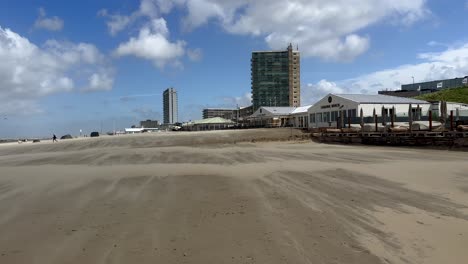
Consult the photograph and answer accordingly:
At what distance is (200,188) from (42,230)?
4.60m

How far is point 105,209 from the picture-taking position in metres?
8.52

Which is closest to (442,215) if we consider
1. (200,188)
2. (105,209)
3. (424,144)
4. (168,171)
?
(200,188)

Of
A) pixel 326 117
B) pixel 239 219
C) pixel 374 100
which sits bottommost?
pixel 239 219

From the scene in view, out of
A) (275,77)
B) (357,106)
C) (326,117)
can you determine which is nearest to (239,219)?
(357,106)

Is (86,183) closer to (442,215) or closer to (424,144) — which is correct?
(442,215)

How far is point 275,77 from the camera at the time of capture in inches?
6191

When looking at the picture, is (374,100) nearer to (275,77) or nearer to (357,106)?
(357,106)

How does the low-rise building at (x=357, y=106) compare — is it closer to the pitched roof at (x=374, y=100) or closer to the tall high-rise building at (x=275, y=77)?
the pitched roof at (x=374, y=100)

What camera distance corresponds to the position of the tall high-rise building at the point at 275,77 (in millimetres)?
155375

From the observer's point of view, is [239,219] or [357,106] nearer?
[239,219]

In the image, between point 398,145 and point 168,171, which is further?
point 398,145

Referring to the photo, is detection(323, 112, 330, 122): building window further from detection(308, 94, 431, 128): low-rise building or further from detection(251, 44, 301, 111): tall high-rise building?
detection(251, 44, 301, 111): tall high-rise building

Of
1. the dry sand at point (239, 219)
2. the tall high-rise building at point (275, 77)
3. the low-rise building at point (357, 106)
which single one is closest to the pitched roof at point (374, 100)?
the low-rise building at point (357, 106)

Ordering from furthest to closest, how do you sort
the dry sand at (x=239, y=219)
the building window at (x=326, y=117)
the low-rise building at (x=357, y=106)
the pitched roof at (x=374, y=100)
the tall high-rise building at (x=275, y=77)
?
the tall high-rise building at (x=275, y=77), the building window at (x=326, y=117), the pitched roof at (x=374, y=100), the low-rise building at (x=357, y=106), the dry sand at (x=239, y=219)
